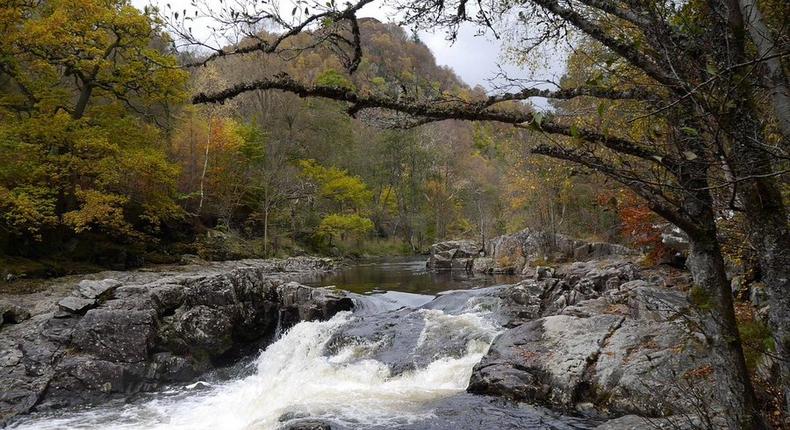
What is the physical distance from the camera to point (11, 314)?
9680mm

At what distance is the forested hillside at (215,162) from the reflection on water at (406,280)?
4712mm

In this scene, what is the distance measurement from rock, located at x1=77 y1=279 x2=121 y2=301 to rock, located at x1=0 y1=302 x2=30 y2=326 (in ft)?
3.41

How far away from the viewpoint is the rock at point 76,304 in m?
9.91

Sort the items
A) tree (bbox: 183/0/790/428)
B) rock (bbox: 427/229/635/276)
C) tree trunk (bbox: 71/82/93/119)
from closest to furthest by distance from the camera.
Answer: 1. tree (bbox: 183/0/790/428)
2. tree trunk (bbox: 71/82/93/119)
3. rock (bbox: 427/229/635/276)

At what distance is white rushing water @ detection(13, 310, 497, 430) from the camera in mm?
7508

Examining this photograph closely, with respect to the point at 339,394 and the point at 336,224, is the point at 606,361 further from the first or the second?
the point at 336,224

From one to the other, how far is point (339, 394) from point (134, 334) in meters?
4.76

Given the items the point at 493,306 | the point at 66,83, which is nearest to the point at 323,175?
the point at 66,83

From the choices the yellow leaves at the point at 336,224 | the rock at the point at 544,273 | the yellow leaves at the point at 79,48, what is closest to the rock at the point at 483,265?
the rock at the point at 544,273

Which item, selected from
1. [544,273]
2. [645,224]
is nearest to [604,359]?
[645,224]

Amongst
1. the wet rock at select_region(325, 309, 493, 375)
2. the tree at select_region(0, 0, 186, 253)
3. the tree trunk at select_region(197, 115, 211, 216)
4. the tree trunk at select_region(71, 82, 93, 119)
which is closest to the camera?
the wet rock at select_region(325, 309, 493, 375)

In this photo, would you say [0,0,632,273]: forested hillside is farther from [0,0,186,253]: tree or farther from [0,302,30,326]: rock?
[0,302,30,326]: rock

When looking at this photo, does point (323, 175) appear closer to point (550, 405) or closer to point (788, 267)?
point (550, 405)

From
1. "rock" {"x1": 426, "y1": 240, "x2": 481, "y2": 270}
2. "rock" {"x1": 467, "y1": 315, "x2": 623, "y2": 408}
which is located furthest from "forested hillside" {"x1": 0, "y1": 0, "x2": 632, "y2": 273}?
"rock" {"x1": 467, "y1": 315, "x2": 623, "y2": 408}
